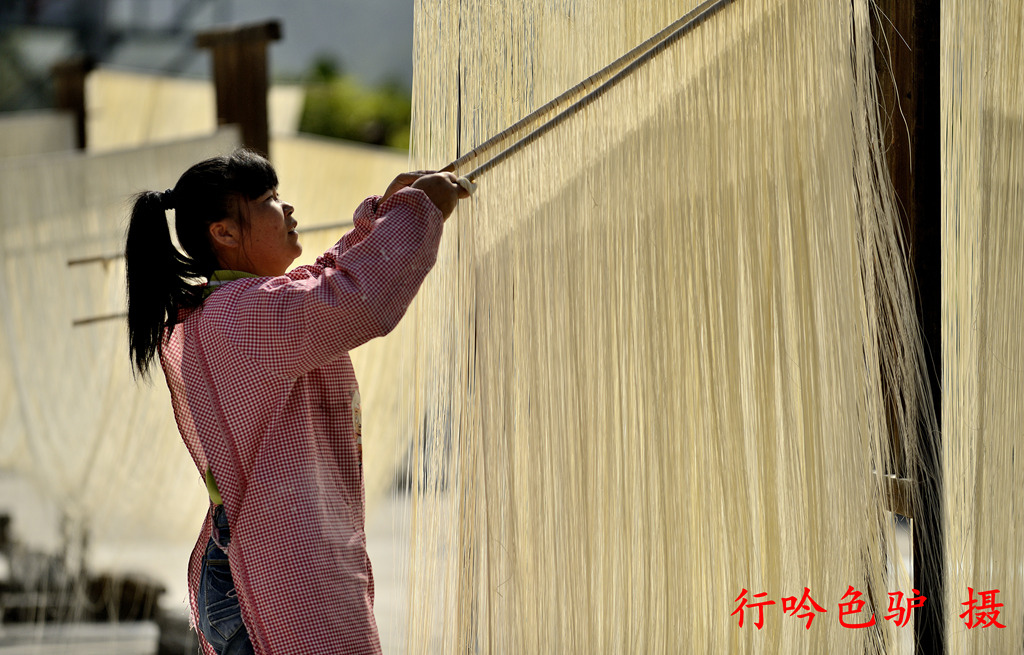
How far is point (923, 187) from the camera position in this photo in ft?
3.95

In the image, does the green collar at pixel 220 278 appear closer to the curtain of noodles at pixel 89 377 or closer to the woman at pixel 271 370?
the woman at pixel 271 370

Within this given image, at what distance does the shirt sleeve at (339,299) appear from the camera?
3.14ft

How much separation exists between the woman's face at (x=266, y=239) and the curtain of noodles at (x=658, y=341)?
8.3 inches

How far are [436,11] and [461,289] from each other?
0.37 m

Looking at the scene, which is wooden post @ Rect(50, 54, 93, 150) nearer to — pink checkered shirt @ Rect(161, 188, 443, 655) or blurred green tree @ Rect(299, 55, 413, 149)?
pink checkered shirt @ Rect(161, 188, 443, 655)

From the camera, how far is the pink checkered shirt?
38.0 inches

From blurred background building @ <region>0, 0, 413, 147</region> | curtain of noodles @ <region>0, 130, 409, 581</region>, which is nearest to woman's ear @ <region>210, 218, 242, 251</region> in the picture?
curtain of noodles @ <region>0, 130, 409, 581</region>

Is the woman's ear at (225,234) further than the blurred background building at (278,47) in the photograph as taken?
No

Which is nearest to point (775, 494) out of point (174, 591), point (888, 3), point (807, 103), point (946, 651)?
point (946, 651)

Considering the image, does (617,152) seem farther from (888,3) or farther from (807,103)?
(888,3)

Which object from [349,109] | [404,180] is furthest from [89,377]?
[349,109]

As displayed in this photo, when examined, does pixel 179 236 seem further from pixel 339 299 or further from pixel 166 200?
pixel 339 299

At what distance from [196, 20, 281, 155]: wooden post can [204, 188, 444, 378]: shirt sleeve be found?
7.68 feet

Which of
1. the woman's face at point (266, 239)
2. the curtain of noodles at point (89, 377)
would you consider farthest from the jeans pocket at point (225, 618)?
the curtain of noodles at point (89, 377)
